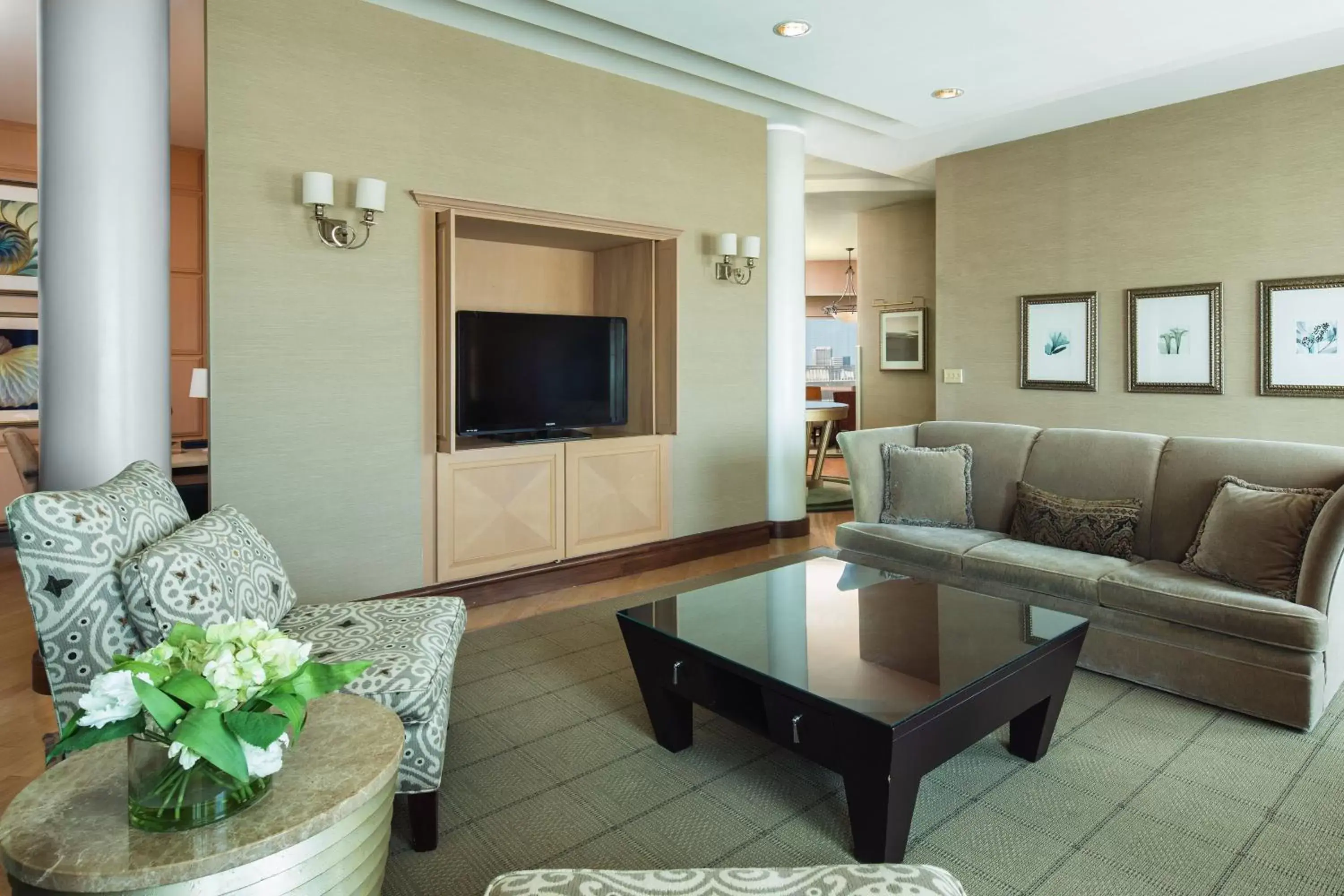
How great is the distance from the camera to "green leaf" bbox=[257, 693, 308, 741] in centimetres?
122

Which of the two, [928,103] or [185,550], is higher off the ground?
[928,103]

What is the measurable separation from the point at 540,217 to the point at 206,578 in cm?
279

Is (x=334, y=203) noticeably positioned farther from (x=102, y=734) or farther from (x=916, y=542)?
(x=916, y=542)

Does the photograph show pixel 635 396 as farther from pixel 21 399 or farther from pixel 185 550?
pixel 21 399

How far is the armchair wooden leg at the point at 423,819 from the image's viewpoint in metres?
2.00

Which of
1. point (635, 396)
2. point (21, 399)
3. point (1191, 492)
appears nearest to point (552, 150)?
point (635, 396)

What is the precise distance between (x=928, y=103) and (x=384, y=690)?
446 centimetres

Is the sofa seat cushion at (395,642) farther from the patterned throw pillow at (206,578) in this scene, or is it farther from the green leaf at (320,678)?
the green leaf at (320,678)

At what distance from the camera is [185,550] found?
1.92 metres

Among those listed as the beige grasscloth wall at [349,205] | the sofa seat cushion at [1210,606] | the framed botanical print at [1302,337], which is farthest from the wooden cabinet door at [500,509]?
the framed botanical print at [1302,337]

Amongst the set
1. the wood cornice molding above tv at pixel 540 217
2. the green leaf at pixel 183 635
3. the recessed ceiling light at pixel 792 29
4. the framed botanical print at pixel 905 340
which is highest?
the recessed ceiling light at pixel 792 29

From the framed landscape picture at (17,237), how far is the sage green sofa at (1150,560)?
5507 millimetres

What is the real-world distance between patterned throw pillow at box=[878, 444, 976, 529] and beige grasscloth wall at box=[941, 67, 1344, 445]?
5.77 ft

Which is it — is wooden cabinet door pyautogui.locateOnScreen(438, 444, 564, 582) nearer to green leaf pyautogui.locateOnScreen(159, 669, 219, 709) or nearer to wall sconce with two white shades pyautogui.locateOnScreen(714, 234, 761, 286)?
wall sconce with two white shades pyautogui.locateOnScreen(714, 234, 761, 286)
